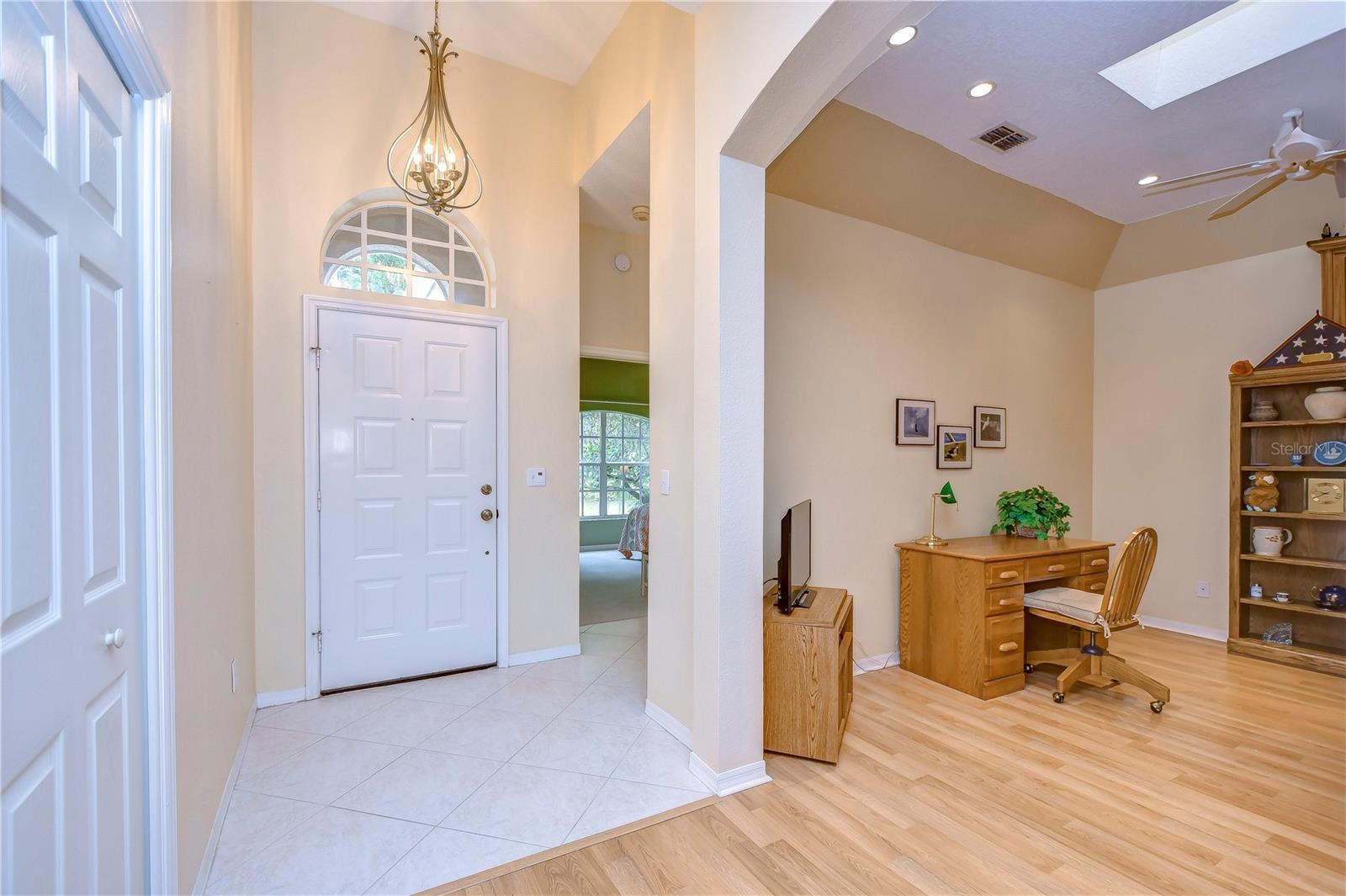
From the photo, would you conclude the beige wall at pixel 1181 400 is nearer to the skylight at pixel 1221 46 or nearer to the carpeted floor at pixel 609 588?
the skylight at pixel 1221 46

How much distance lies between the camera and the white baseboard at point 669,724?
259 cm

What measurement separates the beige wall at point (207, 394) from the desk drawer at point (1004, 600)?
3.46 metres

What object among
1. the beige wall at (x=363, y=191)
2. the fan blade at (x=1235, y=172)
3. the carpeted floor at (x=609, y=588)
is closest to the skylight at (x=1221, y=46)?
the fan blade at (x=1235, y=172)

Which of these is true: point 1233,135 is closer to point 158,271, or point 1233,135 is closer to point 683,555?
point 683,555

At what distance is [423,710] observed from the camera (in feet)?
9.59

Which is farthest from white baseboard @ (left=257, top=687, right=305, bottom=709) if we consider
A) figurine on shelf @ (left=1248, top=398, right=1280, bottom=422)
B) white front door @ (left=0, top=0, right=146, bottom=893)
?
figurine on shelf @ (left=1248, top=398, right=1280, bottom=422)

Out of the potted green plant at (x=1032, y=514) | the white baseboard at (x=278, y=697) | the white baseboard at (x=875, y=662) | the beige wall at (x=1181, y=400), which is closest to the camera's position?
the white baseboard at (x=278, y=697)

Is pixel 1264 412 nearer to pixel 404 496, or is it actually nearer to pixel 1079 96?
pixel 1079 96

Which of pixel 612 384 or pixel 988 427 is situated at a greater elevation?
pixel 612 384

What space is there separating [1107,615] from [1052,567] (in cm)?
46

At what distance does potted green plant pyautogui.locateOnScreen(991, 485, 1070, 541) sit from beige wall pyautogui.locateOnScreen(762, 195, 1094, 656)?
22cm

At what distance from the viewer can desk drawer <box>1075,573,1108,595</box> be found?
143 inches

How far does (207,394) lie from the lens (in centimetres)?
190

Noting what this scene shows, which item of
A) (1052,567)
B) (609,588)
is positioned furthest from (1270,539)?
(609,588)
